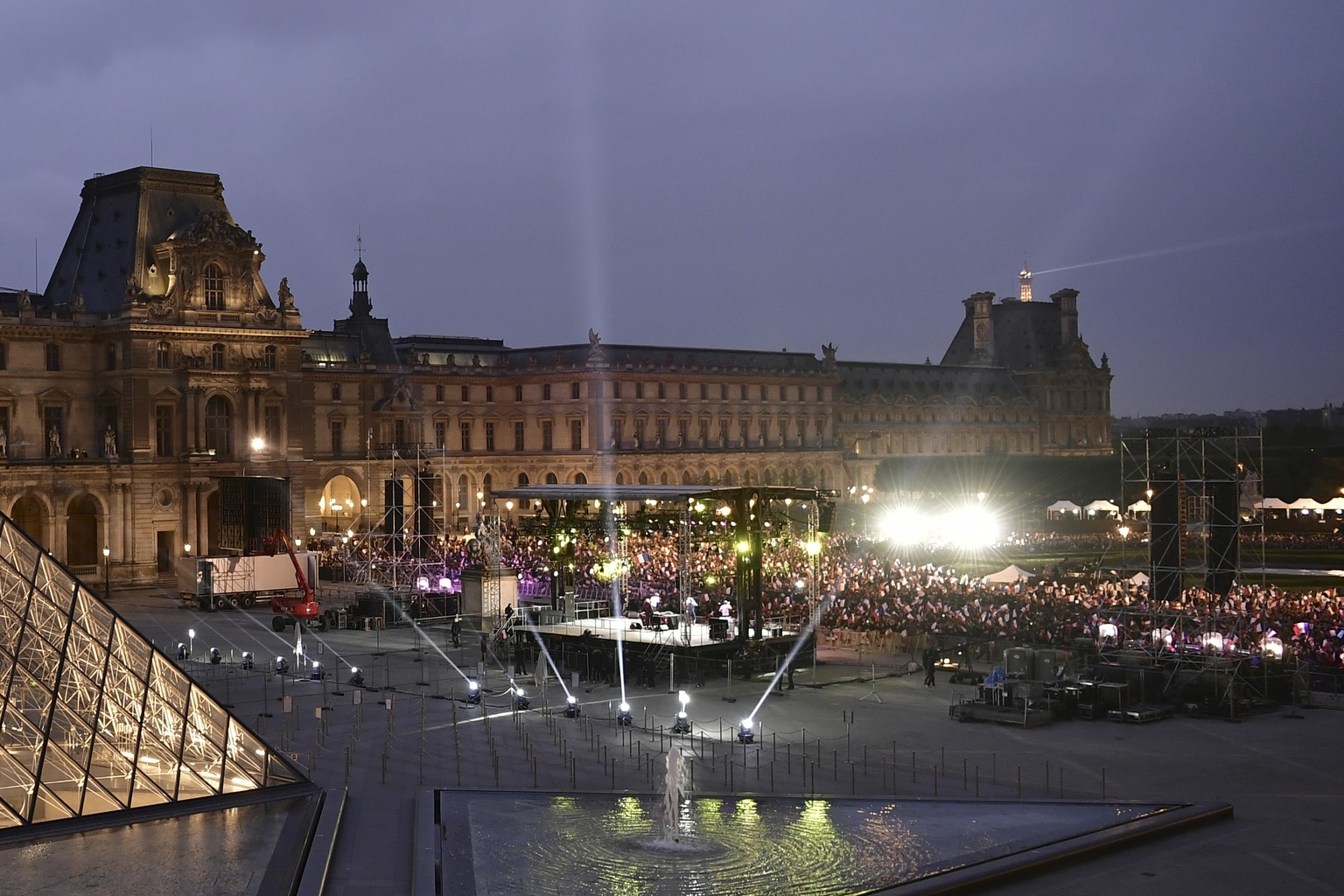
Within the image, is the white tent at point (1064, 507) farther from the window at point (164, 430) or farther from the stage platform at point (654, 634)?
the window at point (164, 430)

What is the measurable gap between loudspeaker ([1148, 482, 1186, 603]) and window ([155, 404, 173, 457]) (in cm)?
3824

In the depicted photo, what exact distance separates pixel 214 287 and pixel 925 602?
115 feet

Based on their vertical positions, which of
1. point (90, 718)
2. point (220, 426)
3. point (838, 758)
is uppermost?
point (220, 426)

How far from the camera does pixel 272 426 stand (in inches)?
2431

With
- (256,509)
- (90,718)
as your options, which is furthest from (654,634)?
(256,509)

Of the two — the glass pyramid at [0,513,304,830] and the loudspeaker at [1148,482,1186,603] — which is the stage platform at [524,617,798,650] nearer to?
the loudspeaker at [1148,482,1186,603]

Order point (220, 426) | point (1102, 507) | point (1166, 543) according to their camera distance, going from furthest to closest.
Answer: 1. point (1102, 507)
2. point (220, 426)
3. point (1166, 543)

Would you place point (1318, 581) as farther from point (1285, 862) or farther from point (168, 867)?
point (168, 867)

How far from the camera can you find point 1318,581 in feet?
171

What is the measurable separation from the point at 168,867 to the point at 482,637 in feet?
74.1

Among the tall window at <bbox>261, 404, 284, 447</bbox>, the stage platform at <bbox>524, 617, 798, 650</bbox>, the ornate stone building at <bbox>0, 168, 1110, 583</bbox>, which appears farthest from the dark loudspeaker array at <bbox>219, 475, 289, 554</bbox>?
the stage platform at <bbox>524, 617, 798, 650</bbox>

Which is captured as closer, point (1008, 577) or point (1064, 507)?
point (1008, 577)

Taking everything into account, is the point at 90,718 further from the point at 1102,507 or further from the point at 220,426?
the point at 1102,507

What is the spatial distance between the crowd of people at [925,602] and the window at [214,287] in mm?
15355
